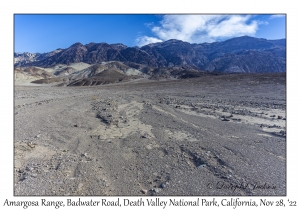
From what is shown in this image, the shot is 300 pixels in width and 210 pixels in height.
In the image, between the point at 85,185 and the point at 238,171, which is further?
the point at 238,171

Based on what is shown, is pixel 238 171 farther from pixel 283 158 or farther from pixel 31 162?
pixel 31 162

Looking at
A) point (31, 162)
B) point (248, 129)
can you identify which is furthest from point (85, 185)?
point (248, 129)

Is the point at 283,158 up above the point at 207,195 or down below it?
above

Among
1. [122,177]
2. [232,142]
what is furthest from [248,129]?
[122,177]

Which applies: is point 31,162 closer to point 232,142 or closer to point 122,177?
point 122,177

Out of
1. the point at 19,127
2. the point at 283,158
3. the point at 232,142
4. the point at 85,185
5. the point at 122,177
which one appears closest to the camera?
the point at 85,185

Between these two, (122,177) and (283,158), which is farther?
(283,158)

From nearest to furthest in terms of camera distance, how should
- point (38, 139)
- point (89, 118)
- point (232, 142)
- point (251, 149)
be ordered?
1. point (251, 149)
2. point (232, 142)
3. point (38, 139)
4. point (89, 118)

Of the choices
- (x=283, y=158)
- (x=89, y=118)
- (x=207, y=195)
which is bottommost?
(x=207, y=195)
